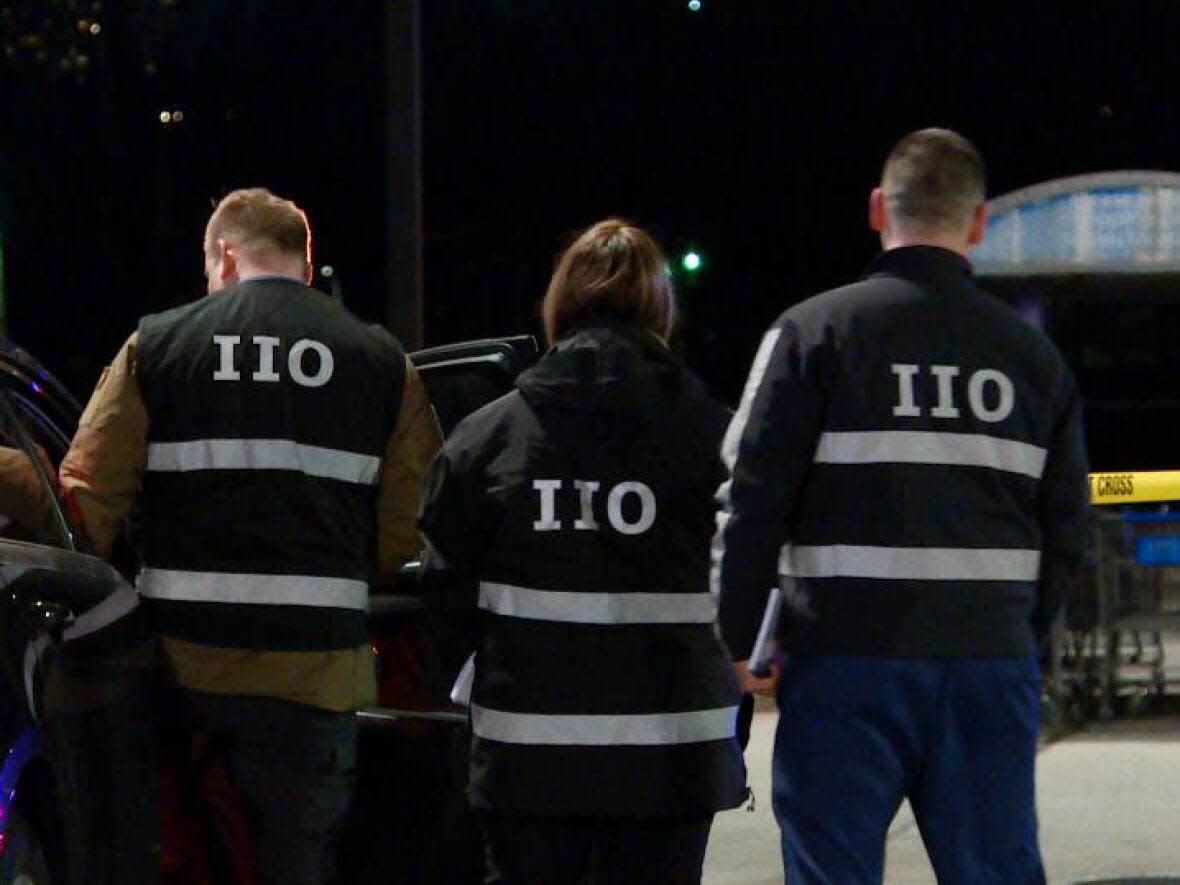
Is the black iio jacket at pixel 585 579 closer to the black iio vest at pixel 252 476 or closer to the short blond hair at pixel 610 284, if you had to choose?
the short blond hair at pixel 610 284

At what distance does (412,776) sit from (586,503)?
989 mm

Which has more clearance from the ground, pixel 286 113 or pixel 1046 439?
pixel 286 113

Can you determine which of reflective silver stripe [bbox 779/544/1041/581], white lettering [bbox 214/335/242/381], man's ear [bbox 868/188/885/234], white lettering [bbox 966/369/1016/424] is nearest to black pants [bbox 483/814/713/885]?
reflective silver stripe [bbox 779/544/1041/581]

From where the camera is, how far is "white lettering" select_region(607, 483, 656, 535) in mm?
4121

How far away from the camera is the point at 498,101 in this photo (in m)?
48.1

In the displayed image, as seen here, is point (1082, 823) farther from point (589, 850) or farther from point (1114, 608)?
point (589, 850)

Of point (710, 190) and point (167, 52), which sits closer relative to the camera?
point (167, 52)

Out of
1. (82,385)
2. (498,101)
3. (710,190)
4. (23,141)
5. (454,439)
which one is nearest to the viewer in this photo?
(454,439)

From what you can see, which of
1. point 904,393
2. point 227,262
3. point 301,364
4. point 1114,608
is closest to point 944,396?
point 904,393

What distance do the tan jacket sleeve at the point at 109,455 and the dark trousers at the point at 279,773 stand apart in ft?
1.34

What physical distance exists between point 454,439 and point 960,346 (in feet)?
3.14

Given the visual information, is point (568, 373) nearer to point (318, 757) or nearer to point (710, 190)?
point (318, 757)

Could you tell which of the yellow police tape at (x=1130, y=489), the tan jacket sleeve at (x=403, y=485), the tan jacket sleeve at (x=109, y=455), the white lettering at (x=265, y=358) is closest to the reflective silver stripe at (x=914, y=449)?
the tan jacket sleeve at (x=403, y=485)

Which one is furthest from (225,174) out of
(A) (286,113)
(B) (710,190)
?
(B) (710,190)
